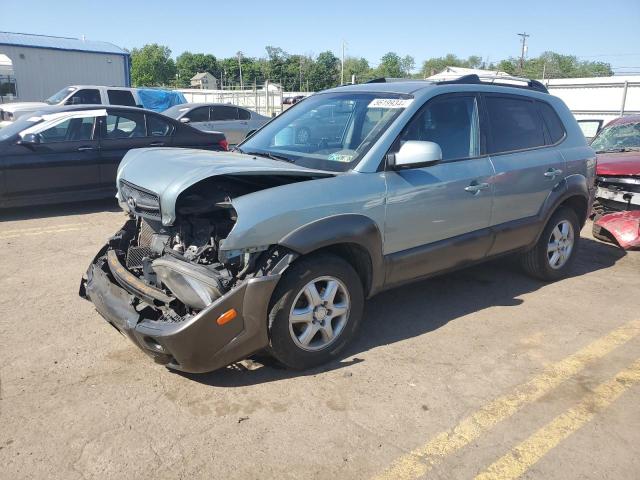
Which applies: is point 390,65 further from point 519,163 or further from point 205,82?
point 519,163

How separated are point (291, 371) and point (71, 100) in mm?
14376

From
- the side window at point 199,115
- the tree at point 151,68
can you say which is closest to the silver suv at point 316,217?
the side window at point 199,115

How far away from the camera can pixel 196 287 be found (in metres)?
3.23

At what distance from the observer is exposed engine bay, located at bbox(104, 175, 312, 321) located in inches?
127

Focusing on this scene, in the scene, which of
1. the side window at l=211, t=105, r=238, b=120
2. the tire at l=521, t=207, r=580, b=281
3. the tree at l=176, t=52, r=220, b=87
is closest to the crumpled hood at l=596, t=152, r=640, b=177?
the tire at l=521, t=207, r=580, b=281

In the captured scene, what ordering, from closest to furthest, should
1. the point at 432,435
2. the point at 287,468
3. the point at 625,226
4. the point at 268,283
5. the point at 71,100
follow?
the point at 287,468 < the point at 432,435 < the point at 268,283 < the point at 625,226 < the point at 71,100

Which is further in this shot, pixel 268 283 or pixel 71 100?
pixel 71 100

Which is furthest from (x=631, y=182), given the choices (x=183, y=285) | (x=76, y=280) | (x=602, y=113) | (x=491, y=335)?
(x=602, y=113)

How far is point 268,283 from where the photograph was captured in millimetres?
3205

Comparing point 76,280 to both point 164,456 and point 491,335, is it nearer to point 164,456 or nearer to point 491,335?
point 164,456

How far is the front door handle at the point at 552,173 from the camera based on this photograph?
201 inches

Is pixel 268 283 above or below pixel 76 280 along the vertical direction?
above

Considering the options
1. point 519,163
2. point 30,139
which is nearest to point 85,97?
point 30,139

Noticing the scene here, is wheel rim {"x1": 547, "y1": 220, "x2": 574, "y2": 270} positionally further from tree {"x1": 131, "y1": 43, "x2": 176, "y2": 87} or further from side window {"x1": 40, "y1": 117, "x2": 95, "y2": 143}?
tree {"x1": 131, "y1": 43, "x2": 176, "y2": 87}
